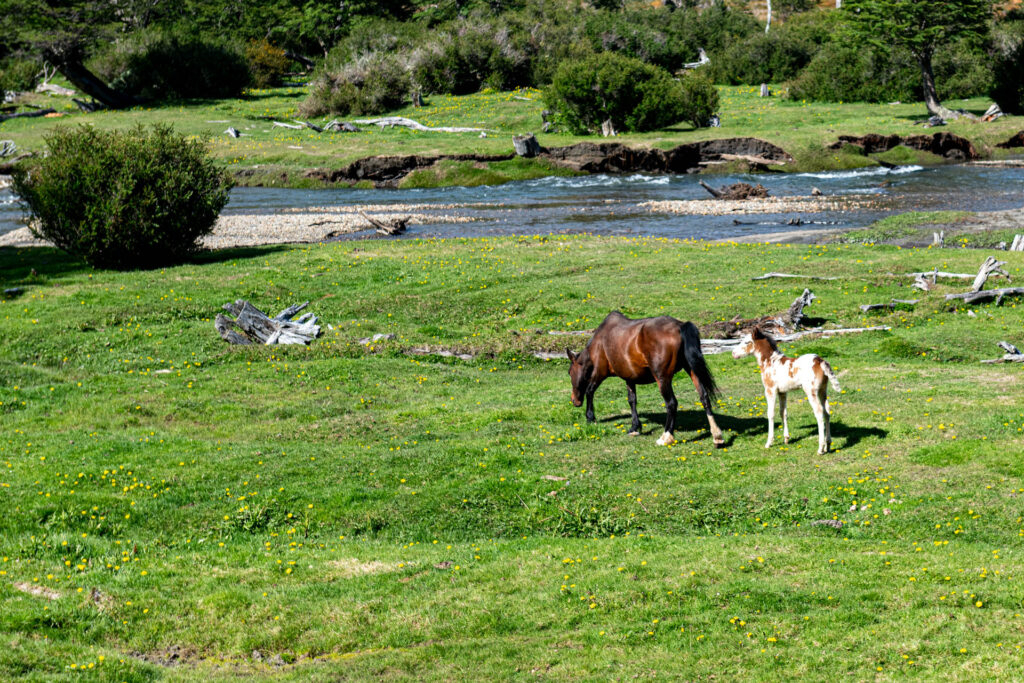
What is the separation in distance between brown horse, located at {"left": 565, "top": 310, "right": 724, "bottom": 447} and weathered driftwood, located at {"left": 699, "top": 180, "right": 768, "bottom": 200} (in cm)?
4123

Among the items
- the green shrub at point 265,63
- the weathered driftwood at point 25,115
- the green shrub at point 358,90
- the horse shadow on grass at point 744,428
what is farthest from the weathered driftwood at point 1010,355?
the green shrub at point 265,63

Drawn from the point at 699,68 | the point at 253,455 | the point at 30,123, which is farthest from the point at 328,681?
the point at 699,68

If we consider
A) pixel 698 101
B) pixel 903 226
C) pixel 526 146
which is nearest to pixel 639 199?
pixel 526 146

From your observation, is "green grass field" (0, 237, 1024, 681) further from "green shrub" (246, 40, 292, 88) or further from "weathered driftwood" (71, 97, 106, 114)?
"green shrub" (246, 40, 292, 88)

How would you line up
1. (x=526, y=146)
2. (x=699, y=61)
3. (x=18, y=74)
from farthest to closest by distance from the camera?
(x=699, y=61)
(x=18, y=74)
(x=526, y=146)

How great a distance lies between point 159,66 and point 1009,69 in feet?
261

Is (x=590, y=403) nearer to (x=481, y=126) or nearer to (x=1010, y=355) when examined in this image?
(x=1010, y=355)

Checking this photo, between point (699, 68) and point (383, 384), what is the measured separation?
295 feet

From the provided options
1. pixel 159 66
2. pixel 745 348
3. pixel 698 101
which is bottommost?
pixel 745 348

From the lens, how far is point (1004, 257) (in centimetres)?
3466

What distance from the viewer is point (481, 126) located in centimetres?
8212

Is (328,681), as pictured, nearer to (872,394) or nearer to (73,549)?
(73,549)

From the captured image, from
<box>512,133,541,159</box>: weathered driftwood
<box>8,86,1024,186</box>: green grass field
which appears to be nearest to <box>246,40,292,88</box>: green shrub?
<box>8,86,1024,186</box>: green grass field

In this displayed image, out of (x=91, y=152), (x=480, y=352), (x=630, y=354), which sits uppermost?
(x=91, y=152)
